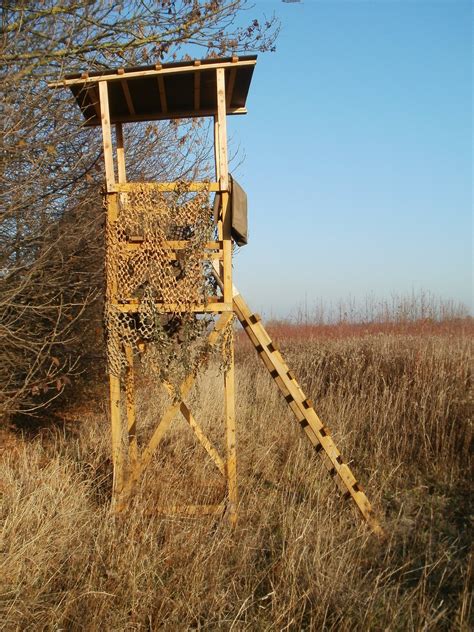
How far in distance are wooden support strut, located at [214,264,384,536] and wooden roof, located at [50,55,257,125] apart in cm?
173

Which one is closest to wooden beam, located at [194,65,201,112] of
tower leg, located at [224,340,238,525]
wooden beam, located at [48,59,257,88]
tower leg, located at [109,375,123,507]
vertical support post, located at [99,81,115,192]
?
wooden beam, located at [48,59,257,88]

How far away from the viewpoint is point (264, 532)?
151 inches

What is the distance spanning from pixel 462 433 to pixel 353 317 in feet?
30.7

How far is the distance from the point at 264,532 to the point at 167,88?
3730 mm

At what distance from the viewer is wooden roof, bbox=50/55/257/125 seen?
3.92m

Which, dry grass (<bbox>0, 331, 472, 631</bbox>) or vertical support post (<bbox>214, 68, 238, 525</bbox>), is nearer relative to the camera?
dry grass (<bbox>0, 331, 472, 631</bbox>)

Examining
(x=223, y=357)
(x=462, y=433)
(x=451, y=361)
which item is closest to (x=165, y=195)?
(x=223, y=357)

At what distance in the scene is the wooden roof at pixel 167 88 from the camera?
3.92 m

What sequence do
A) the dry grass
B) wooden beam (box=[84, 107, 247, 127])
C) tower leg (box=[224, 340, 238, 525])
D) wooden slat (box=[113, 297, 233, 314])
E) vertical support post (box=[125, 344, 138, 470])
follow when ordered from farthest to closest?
wooden beam (box=[84, 107, 247, 127]), vertical support post (box=[125, 344, 138, 470]), tower leg (box=[224, 340, 238, 525]), wooden slat (box=[113, 297, 233, 314]), the dry grass

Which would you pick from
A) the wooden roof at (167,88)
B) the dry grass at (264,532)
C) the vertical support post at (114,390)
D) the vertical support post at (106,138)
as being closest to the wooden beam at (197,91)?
the wooden roof at (167,88)

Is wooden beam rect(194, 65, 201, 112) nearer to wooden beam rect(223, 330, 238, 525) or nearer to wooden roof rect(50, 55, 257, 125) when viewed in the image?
wooden roof rect(50, 55, 257, 125)

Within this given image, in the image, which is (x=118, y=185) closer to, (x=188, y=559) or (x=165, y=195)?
(x=165, y=195)

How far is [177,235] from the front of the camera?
4.09 m

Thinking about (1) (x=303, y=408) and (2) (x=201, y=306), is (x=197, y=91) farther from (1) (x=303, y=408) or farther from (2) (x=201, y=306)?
(1) (x=303, y=408)
